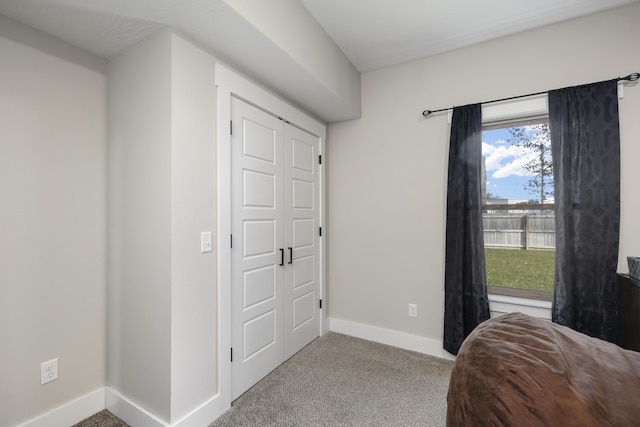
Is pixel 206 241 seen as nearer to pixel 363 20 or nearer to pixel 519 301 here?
pixel 363 20

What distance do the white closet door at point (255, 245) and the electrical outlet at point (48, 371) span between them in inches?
40.9

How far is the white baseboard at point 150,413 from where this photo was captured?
1.65m

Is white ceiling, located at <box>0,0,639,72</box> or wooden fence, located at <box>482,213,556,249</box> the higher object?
white ceiling, located at <box>0,0,639,72</box>

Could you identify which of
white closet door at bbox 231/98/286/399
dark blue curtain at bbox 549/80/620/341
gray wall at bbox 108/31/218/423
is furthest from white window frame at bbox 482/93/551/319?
gray wall at bbox 108/31/218/423

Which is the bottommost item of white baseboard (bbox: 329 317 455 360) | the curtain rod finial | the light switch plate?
white baseboard (bbox: 329 317 455 360)

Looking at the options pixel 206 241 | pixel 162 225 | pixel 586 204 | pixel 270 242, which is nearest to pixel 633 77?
pixel 586 204

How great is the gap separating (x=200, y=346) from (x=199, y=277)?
1.42 ft

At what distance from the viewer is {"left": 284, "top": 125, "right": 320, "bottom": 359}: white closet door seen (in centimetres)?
259

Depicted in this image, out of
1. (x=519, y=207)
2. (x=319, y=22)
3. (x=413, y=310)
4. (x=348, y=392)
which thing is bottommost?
(x=348, y=392)

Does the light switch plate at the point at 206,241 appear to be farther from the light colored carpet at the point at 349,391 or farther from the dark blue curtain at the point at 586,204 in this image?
the dark blue curtain at the point at 586,204

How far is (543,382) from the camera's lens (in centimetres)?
70

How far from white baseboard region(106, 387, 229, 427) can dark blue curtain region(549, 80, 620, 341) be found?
255 cm

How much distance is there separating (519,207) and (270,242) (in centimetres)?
219

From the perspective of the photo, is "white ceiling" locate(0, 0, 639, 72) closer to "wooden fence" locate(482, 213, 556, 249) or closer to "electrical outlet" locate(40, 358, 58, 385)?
"wooden fence" locate(482, 213, 556, 249)
